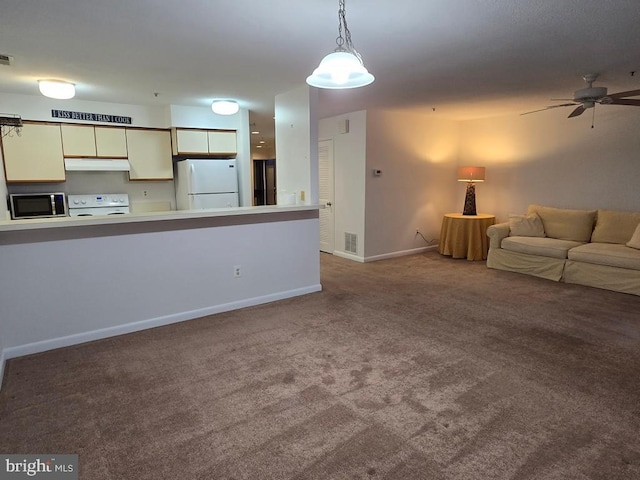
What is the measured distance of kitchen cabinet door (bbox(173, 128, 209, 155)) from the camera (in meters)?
5.11

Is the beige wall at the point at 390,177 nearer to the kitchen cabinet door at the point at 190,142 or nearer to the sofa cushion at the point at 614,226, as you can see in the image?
the kitchen cabinet door at the point at 190,142

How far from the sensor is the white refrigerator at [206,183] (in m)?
5.04

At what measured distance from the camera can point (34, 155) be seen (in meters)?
4.34

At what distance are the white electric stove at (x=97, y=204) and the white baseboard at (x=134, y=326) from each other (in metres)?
1.90

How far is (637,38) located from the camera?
2617 mm

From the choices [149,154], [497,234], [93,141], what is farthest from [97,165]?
[497,234]

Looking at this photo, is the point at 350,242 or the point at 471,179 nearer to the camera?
the point at 471,179

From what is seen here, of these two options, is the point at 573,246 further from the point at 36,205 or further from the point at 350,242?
the point at 36,205

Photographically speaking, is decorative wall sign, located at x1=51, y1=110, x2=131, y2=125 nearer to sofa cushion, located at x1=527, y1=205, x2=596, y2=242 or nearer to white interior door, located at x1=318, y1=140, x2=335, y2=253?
white interior door, located at x1=318, y1=140, x2=335, y2=253

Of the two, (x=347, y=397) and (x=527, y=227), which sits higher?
(x=527, y=227)

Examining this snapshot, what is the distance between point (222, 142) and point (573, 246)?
497 cm

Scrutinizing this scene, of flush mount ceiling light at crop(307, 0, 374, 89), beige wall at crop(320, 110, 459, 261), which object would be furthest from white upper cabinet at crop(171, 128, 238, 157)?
flush mount ceiling light at crop(307, 0, 374, 89)

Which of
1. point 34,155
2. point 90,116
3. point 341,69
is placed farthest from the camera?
point 90,116

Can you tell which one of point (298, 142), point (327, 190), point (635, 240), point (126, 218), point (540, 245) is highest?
point (298, 142)
